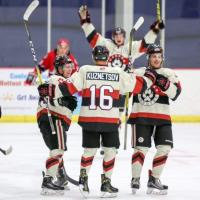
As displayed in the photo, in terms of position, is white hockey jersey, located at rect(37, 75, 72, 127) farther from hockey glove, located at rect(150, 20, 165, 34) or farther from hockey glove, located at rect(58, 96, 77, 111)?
hockey glove, located at rect(150, 20, 165, 34)

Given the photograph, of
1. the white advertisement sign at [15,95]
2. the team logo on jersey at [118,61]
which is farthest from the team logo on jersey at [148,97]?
the white advertisement sign at [15,95]

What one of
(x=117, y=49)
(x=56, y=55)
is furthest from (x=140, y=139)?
(x=117, y=49)

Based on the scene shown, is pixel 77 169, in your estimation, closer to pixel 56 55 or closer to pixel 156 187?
pixel 56 55

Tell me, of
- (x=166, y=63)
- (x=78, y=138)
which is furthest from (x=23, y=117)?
(x=166, y=63)

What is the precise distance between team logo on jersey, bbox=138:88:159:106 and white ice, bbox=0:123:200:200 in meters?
0.70

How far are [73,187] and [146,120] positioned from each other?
0.82 m

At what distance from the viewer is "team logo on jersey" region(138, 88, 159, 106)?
6.00 metres

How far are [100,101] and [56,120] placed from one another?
47 centimetres

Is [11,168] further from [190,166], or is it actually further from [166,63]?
[166,63]

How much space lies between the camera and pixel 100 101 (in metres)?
5.67

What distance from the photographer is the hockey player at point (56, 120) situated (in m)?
5.86

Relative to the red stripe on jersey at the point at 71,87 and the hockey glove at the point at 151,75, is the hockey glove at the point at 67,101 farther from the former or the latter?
the hockey glove at the point at 151,75

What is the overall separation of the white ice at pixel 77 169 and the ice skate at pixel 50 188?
0.25 feet

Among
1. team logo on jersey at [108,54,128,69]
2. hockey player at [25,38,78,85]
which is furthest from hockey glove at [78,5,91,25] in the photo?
team logo on jersey at [108,54,128,69]
